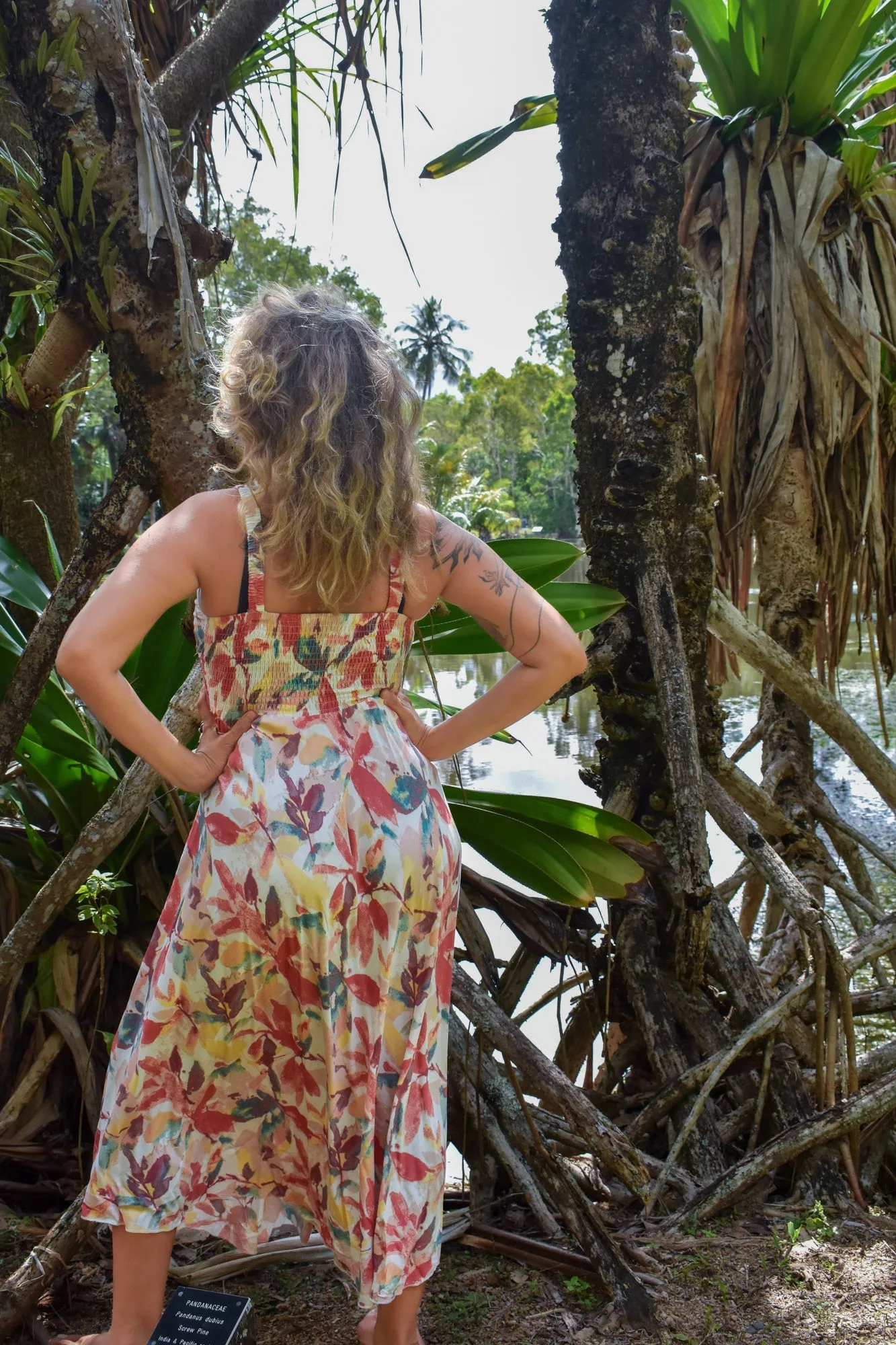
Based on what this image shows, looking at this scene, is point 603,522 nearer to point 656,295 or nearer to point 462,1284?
point 656,295

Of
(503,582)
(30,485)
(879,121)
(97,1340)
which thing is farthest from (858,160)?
(97,1340)

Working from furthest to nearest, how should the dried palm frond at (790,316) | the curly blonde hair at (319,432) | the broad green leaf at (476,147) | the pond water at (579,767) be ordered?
the pond water at (579,767)
the broad green leaf at (476,147)
the dried palm frond at (790,316)
the curly blonde hair at (319,432)

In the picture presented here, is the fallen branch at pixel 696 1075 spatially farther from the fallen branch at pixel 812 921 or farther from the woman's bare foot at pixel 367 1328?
the woman's bare foot at pixel 367 1328

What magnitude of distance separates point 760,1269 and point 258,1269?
0.96 meters

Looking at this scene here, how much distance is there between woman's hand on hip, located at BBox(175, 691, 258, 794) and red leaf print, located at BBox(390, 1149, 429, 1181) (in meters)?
0.66

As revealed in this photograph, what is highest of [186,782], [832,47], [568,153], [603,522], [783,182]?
[832,47]

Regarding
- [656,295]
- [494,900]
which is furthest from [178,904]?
[656,295]

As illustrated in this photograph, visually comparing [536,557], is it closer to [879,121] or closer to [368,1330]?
[368,1330]

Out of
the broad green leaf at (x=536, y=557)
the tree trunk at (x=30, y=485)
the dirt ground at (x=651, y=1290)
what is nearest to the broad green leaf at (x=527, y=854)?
the broad green leaf at (x=536, y=557)

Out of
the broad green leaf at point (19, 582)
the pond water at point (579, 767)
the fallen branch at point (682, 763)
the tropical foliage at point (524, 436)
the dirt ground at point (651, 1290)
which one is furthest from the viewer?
the tropical foliage at point (524, 436)

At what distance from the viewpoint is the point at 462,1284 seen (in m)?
1.87

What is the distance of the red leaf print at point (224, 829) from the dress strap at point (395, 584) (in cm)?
43

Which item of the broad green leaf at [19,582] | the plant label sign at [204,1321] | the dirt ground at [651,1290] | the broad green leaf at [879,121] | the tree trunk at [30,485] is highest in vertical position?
the broad green leaf at [879,121]

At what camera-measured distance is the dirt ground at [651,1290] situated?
1.72 metres
